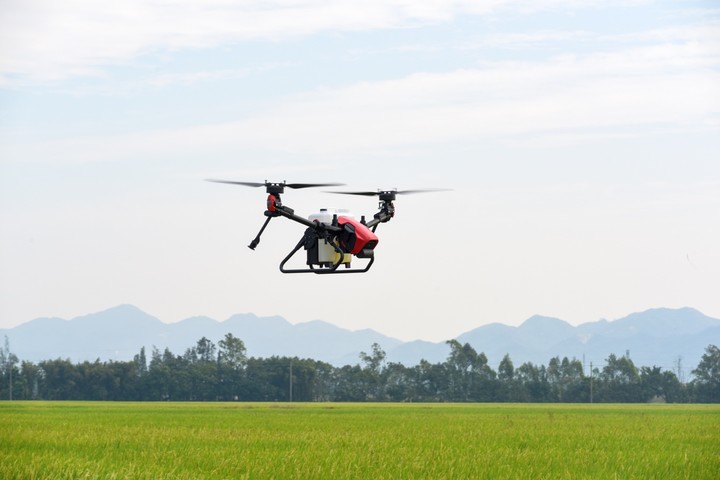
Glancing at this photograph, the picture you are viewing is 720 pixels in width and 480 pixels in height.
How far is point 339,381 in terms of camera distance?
Result: 124m

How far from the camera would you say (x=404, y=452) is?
2855 centimetres

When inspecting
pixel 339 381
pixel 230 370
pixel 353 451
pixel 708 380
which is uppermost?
pixel 230 370

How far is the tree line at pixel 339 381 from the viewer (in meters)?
114

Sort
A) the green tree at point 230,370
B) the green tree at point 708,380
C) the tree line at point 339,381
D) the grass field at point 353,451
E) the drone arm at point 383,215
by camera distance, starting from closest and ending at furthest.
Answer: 1. the drone arm at point 383,215
2. the grass field at point 353,451
3. the tree line at point 339,381
4. the green tree at point 230,370
5. the green tree at point 708,380

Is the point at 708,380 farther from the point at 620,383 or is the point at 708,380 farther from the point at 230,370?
the point at 230,370

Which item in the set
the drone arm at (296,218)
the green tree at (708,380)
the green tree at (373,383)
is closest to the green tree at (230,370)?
the green tree at (373,383)

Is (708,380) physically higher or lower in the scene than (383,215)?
lower

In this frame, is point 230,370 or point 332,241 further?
point 230,370

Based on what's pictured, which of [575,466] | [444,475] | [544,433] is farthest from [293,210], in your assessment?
[544,433]

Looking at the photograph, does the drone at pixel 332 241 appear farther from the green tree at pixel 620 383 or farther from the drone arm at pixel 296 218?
the green tree at pixel 620 383

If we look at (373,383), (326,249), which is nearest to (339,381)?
(373,383)

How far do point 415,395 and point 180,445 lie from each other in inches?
3621

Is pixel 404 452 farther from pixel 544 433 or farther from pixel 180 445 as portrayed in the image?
pixel 544 433

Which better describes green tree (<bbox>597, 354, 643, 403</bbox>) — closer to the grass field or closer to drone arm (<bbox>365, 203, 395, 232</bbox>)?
the grass field
